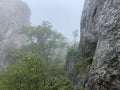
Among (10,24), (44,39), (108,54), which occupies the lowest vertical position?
(108,54)

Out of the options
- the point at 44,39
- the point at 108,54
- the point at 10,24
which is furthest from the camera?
the point at 10,24

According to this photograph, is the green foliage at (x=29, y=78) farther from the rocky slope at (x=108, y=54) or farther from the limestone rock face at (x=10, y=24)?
the limestone rock face at (x=10, y=24)

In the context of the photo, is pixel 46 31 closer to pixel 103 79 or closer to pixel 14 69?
pixel 14 69

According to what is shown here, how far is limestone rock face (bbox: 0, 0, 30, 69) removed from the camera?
7019 centimetres

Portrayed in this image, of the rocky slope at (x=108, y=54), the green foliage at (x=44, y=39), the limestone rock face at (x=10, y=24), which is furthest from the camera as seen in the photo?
the limestone rock face at (x=10, y=24)

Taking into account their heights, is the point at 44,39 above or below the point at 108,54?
above

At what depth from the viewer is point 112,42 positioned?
1870 centimetres

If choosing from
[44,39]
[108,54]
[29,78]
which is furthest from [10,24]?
[108,54]

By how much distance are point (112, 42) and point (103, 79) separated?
2813 millimetres

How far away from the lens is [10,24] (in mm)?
78250

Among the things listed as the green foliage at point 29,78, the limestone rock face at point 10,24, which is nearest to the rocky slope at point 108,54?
the green foliage at point 29,78

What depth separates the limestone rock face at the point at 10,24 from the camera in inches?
2763

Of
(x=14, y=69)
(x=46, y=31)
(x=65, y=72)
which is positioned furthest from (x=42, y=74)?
(x=46, y=31)

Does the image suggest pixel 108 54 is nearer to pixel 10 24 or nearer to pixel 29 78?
pixel 29 78
